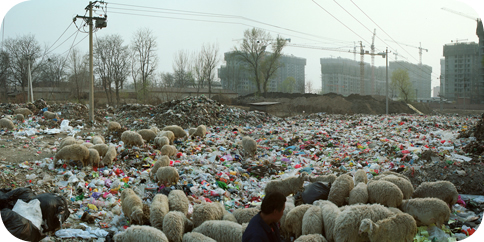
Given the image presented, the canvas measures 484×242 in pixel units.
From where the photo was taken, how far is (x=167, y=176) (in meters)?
6.08

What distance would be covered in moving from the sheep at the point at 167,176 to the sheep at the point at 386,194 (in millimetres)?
3668

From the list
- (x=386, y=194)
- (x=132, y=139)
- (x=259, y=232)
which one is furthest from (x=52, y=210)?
→ (x=132, y=139)

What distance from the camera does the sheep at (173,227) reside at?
3732 mm

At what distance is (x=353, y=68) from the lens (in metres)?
82.1

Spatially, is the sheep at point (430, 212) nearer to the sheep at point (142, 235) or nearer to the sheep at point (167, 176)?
the sheep at point (142, 235)

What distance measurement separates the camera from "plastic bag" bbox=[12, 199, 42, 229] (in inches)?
147

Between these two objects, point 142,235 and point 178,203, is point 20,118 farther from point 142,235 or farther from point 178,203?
point 142,235

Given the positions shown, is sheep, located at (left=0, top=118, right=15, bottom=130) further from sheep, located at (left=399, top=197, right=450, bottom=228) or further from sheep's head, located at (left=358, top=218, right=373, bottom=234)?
sheep, located at (left=399, top=197, right=450, bottom=228)

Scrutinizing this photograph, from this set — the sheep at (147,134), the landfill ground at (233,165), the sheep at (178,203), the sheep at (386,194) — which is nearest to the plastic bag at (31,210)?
the landfill ground at (233,165)

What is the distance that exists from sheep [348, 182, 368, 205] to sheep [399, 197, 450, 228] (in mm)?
589

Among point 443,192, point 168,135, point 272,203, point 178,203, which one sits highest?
point 272,203

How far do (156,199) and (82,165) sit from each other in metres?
3.44

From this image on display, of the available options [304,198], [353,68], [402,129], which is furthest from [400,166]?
[353,68]

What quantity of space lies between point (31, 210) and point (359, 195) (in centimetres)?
440
